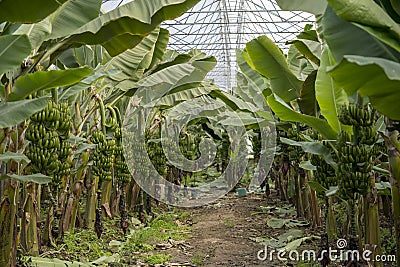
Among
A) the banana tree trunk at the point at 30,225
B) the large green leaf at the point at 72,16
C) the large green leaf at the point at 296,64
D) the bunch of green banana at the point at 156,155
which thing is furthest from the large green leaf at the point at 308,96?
the bunch of green banana at the point at 156,155

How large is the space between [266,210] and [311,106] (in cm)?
333

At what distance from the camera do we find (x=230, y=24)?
12609 mm

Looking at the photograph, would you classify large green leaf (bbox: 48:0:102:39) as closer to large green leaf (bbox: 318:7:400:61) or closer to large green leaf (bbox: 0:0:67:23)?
large green leaf (bbox: 0:0:67:23)

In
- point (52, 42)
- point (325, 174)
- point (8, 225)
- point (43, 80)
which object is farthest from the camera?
point (325, 174)

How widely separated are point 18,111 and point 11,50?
0.31 metres

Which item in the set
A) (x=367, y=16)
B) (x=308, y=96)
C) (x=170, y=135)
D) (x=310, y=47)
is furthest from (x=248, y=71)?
(x=367, y=16)

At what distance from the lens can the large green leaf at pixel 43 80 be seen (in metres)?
2.26

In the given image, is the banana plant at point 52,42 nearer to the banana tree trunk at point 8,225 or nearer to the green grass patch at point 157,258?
the banana tree trunk at point 8,225

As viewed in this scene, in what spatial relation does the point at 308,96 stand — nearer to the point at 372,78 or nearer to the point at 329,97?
the point at 329,97

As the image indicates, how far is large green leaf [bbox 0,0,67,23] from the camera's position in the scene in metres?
2.02

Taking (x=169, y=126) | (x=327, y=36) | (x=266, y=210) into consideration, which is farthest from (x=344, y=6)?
(x=169, y=126)

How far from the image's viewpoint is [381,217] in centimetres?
498

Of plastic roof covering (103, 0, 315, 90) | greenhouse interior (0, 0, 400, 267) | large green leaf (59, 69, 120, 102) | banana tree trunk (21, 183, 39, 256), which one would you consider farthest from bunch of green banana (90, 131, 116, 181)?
plastic roof covering (103, 0, 315, 90)

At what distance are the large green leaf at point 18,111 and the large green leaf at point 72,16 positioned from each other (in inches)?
20.6
